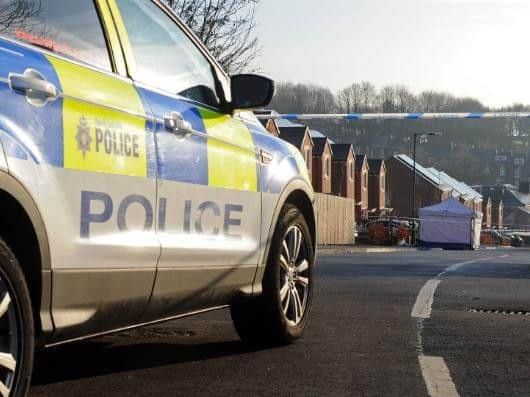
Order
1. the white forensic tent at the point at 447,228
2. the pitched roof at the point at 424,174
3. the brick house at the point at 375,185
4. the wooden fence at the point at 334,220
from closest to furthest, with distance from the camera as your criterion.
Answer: the wooden fence at the point at 334,220 → the white forensic tent at the point at 447,228 → the brick house at the point at 375,185 → the pitched roof at the point at 424,174

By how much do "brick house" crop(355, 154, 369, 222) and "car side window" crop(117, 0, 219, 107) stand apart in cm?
6002

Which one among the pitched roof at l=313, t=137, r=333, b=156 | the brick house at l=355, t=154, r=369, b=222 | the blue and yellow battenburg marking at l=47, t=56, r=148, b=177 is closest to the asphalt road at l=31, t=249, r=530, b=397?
the blue and yellow battenburg marking at l=47, t=56, r=148, b=177

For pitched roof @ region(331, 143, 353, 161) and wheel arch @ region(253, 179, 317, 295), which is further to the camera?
pitched roof @ region(331, 143, 353, 161)

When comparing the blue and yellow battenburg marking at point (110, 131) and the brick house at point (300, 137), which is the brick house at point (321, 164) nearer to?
the brick house at point (300, 137)

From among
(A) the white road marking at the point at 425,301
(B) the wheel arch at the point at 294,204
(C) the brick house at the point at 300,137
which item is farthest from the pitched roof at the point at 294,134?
(B) the wheel arch at the point at 294,204

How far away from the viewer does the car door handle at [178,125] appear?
4.17 m

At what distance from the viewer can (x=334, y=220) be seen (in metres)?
45.9

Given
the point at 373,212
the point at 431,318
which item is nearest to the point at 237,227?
the point at 431,318

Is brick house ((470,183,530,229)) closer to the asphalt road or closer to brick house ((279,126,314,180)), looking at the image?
brick house ((279,126,314,180))

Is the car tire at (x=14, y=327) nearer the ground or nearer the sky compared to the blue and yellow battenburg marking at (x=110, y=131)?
nearer the ground

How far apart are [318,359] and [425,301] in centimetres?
370

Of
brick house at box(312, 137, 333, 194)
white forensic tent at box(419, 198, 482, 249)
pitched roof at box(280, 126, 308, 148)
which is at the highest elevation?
pitched roof at box(280, 126, 308, 148)

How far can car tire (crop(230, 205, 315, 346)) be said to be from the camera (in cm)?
528

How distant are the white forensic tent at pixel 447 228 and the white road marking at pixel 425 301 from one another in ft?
144
